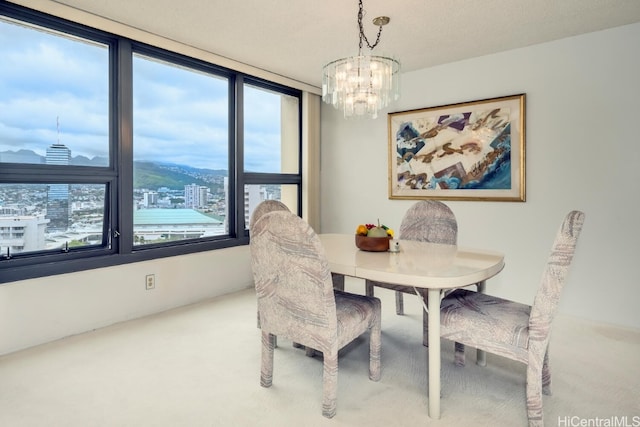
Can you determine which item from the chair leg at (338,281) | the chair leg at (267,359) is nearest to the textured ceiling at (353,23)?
the chair leg at (338,281)

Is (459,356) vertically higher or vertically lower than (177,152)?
lower

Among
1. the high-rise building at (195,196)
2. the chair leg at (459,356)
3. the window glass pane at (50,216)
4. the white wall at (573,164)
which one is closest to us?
the chair leg at (459,356)

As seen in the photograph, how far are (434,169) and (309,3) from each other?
2.05m

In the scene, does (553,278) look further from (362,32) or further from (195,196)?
(195,196)

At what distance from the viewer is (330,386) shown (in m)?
1.78

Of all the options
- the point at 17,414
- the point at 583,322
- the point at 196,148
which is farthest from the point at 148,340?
the point at 583,322

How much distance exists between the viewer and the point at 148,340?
264cm

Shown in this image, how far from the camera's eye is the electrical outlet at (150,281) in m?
3.15

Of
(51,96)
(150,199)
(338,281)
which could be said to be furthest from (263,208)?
(51,96)

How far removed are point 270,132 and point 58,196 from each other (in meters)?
2.29

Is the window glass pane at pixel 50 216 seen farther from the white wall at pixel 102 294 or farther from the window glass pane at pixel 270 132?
the window glass pane at pixel 270 132

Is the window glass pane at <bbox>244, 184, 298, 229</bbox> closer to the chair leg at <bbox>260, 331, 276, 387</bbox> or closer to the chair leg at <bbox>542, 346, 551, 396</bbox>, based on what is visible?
the chair leg at <bbox>260, 331, 276, 387</bbox>

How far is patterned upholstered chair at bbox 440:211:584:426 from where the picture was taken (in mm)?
1598

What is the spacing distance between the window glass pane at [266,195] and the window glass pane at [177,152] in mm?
261
